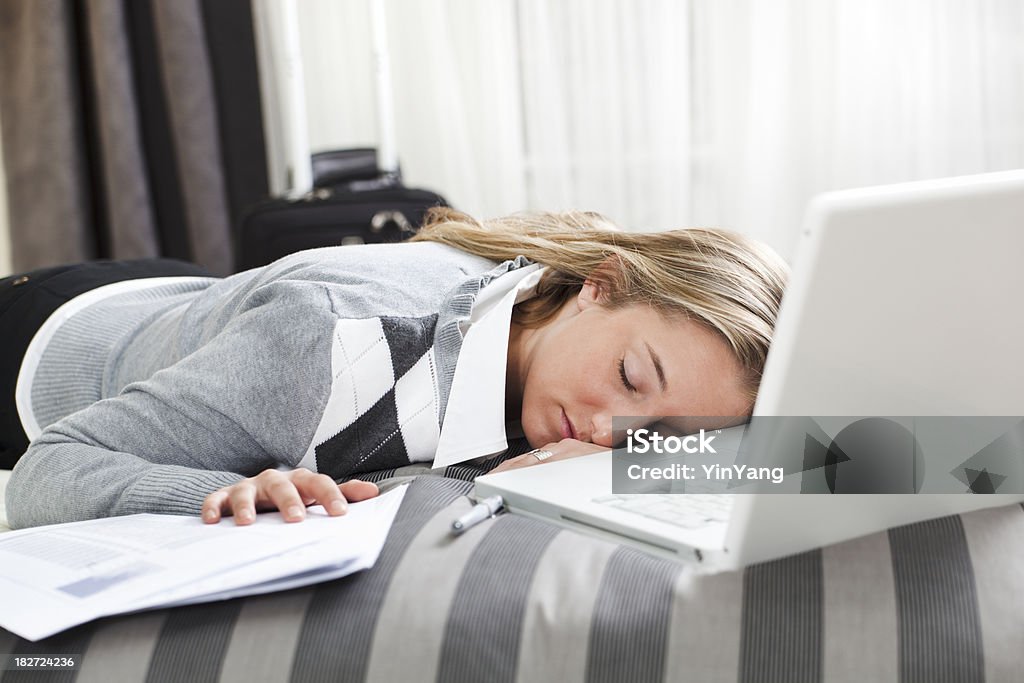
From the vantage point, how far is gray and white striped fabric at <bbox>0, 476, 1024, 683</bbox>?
0.50 metres

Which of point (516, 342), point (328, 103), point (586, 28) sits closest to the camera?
point (516, 342)

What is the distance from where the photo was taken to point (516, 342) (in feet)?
3.45

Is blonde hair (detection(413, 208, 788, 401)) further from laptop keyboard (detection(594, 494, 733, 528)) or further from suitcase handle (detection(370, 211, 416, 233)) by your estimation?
suitcase handle (detection(370, 211, 416, 233))

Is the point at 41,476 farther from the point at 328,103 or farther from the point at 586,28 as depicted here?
the point at 328,103

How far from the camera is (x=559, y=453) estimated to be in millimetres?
844

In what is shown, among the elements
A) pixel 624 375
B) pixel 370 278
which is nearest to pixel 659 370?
pixel 624 375

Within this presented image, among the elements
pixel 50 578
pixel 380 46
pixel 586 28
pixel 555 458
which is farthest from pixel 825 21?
pixel 50 578

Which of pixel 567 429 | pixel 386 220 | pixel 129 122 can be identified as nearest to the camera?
pixel 567 429

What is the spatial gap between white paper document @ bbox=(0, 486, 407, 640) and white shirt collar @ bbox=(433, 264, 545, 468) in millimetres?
223

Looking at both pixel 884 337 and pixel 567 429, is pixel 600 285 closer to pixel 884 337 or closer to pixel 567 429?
pixel 567 429

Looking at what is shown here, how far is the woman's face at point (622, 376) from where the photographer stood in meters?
0.87

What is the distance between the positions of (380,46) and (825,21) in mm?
1008

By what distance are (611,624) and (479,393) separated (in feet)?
1.35

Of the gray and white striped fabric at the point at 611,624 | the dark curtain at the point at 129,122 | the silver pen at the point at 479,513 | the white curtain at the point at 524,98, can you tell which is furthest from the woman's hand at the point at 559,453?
the dark curtain at the point at 129,122
